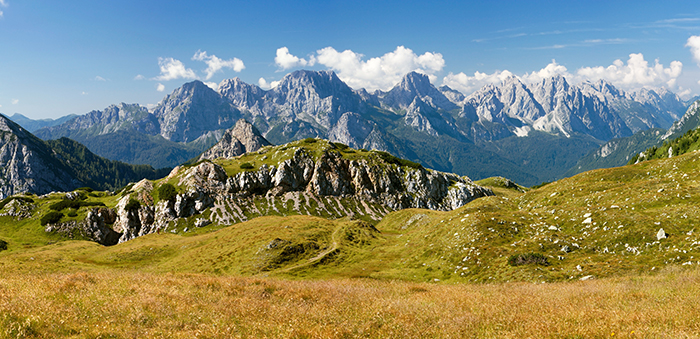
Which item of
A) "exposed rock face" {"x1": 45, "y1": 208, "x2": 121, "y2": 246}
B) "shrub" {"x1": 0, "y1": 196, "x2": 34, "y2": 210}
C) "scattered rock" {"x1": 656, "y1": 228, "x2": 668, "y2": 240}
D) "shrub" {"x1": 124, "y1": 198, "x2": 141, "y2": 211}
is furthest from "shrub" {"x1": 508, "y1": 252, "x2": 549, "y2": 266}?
"shrub" {"x1": 0, "y1": 196, "x2": 34, "y2": 210}

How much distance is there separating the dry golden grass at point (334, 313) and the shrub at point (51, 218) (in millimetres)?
145278

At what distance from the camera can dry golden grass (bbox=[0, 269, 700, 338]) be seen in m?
10.6

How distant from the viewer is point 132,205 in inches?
5418

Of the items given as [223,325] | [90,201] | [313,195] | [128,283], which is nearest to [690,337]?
[223,325]

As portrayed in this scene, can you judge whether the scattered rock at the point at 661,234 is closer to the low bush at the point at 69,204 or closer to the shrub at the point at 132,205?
the shrub at the point at 132,205

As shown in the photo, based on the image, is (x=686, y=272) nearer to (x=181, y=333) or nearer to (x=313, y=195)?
(x=181, y=333)

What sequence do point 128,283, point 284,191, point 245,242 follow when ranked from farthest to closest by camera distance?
point 284,191, point 245,242, point 128,283

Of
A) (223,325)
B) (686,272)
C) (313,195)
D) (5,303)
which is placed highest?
(5,303)

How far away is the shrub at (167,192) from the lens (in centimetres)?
14414

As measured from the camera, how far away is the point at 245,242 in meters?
63.5

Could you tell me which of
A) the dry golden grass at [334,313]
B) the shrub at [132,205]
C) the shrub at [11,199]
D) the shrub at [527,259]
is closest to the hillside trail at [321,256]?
the shrub at [527,259]

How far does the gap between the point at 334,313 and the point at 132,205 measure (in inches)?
6111

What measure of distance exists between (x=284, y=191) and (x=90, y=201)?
286 feet

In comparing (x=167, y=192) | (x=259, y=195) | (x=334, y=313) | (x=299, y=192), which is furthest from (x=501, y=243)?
(x=167, y=192)
